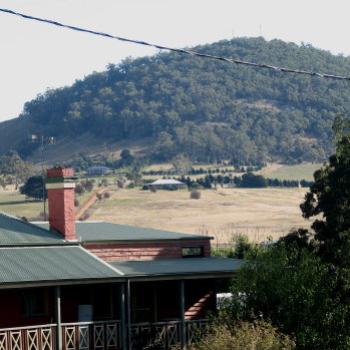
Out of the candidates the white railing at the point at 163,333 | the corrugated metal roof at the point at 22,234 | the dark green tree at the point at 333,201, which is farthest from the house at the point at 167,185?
the white railing at the point at 163,333

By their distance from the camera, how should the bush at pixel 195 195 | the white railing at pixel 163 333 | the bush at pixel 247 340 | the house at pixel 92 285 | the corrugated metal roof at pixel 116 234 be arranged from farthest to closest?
the bush at pixel 195 195 → the corrugated metal roof at pixel 116 234 → the white railing at pixel 163 333 → the house at pixel 92 285 → the bush at pixel 247 340

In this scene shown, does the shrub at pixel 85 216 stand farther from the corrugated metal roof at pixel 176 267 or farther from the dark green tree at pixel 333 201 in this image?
the corrugated metal roof at pixel 176 267

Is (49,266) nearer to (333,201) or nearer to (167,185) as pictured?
(333,201)

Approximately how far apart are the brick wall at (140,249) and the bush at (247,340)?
964cm

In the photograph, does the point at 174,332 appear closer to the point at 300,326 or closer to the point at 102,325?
the point at 102,325

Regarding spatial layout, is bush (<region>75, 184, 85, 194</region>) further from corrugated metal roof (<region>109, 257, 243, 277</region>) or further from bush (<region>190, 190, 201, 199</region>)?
corrugated metal roof (<region>109, 257, 243, 277</region>)

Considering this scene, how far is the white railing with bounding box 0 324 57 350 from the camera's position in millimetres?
30891

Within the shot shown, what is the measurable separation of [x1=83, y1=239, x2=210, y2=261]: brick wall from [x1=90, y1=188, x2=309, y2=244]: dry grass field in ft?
275

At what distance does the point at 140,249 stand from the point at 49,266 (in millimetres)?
6814

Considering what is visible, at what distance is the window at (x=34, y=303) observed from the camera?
33.2 m

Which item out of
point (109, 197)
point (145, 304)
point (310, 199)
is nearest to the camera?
point (145, 304)

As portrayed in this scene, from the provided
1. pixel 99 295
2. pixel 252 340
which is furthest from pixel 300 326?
pixel 99 295

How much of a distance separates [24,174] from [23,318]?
16811 cm

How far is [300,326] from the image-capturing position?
30.5 meters
